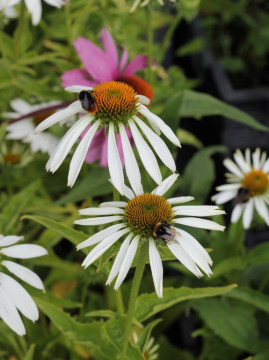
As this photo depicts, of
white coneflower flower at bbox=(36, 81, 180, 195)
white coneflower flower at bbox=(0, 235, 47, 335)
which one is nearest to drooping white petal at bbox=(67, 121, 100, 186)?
white coneflower flower at bbox=(36, 81, 180, 195)

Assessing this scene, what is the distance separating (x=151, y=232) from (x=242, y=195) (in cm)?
35

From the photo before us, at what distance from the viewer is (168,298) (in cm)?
52

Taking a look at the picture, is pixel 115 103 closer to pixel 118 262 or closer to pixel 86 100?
pixel 86 100

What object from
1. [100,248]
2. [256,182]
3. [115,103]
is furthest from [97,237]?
[256,182]

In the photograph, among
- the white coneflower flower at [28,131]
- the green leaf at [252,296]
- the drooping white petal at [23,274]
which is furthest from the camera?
the white coneflower flower at [28,131]

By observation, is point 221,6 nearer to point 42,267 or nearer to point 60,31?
point 60,31

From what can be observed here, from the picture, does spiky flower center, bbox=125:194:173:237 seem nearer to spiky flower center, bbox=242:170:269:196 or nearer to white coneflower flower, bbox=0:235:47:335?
white coneflower flower, bbox=0:235:47:335

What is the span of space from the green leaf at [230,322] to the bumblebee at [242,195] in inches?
6.1

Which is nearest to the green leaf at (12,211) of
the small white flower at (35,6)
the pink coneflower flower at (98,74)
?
the pink coneflower flower at (98,74)

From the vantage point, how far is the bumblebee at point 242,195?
738 mm

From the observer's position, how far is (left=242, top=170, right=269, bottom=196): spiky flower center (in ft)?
2.48

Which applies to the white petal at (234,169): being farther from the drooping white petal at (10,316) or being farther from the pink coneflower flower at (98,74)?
the drooping white petal at (10,316)

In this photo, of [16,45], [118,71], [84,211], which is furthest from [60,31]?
[84,211]

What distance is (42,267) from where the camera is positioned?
2.71 ft
